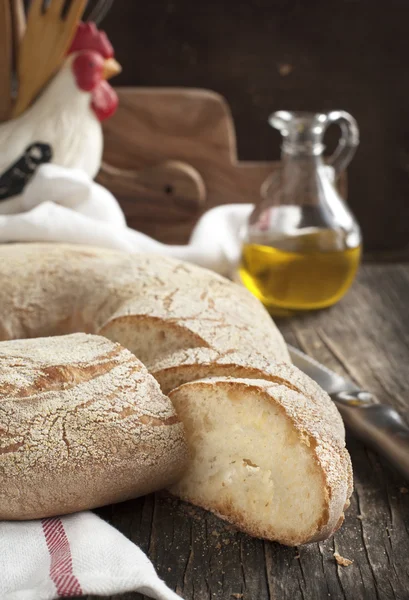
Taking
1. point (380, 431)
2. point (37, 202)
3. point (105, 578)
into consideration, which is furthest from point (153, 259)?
point (105, 578)

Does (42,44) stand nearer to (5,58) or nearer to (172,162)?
(5,58)

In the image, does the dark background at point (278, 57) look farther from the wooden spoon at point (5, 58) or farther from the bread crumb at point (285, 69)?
the wooden spoon at point (5, 58)

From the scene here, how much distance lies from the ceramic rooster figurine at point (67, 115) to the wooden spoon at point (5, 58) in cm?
4

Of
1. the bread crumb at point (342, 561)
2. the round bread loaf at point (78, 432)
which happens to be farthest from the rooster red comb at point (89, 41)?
the bread crumb at point (342, 561)

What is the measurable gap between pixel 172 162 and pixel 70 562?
5.12 feet

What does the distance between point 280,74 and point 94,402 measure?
1.78 metres

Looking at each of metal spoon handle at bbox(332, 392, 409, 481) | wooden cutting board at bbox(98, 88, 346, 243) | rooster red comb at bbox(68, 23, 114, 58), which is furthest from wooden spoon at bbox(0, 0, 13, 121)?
metal spoon handle at bbox(332, 392, 409, 481)

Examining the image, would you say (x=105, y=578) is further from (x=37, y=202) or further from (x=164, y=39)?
(x=164, y=39)

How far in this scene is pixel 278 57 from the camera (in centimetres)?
250

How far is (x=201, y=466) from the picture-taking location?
1.06 metres

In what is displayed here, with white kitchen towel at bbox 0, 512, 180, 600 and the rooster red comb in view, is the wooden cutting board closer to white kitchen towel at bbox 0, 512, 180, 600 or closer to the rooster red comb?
the rooster red comb

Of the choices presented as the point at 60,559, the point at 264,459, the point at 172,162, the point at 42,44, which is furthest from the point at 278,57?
the point at 60,559

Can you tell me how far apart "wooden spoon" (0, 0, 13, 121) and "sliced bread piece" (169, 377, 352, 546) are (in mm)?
1070

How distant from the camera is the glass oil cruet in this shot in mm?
1804
